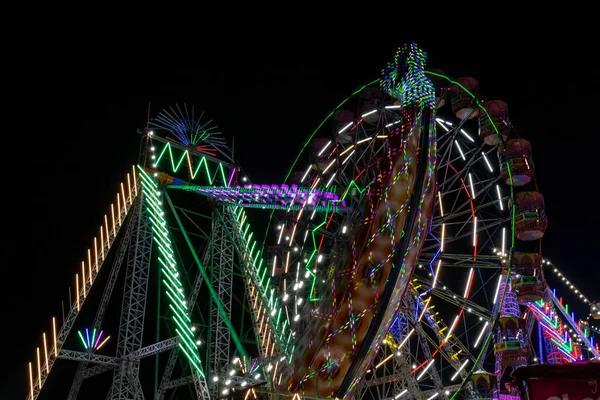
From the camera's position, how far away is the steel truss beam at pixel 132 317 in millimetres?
18766

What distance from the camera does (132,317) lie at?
20.3 meters

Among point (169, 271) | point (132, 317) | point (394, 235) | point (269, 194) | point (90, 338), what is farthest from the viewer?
point (132, 317)

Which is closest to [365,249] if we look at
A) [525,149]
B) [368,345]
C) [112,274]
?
Answer: [368,345]

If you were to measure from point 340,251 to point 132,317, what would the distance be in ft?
32.0

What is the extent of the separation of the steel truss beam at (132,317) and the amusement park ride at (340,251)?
66 millimetres

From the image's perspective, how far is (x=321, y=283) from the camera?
47.1 feet

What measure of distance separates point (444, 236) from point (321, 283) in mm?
4098

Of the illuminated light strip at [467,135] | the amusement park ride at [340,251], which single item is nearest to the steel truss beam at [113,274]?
the amusement park ride at [340,251]

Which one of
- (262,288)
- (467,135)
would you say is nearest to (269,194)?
(262,288)

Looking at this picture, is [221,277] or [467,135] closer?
[467,135]

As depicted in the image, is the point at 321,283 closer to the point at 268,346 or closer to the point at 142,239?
the point at 268,346

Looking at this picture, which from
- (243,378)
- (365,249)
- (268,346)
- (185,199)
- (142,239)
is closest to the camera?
(365,249)

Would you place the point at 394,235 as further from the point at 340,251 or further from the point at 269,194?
the point at 269,194

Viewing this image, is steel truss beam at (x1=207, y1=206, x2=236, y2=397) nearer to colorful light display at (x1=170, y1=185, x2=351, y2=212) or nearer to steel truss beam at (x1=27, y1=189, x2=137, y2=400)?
colorful light display at (x1=170, y1=185, x2=351, y2=212)
